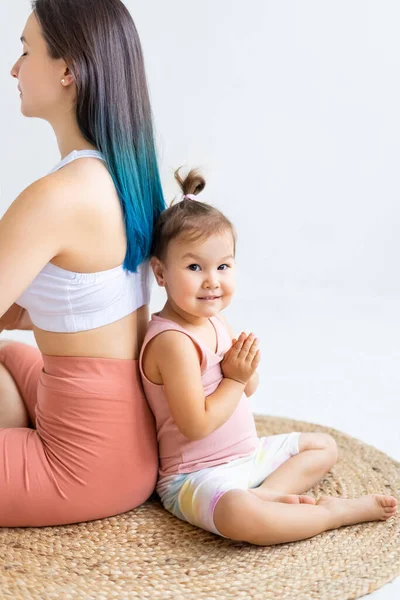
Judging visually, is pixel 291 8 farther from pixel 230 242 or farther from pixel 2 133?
pixel 230 242

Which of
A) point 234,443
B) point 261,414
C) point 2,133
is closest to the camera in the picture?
point 234,443

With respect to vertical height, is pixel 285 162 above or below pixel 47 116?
below

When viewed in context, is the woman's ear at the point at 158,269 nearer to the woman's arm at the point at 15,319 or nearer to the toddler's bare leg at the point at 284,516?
the woman's arm at the point at 15,319

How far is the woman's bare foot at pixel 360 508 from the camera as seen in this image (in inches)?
78.1

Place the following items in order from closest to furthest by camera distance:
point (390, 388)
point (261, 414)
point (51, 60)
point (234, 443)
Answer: point (51, 60)
point (234, 443)
point (261, 414)
point (390, 388)

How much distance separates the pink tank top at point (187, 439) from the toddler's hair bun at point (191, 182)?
291mm

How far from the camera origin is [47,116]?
1.93 meters

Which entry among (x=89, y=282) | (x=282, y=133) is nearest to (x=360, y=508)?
(x=89, y=282)

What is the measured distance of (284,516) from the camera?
1.88 metres

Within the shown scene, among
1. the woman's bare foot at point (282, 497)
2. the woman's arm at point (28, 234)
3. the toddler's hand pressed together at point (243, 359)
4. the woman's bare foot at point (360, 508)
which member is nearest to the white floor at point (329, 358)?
the woman's bare foot at point (360, 508)

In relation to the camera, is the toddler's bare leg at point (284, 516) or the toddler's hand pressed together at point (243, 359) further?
the toddler's hand pressed together at point (243, 359)

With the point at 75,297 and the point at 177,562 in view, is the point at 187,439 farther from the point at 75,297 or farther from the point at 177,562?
the point at 75,297

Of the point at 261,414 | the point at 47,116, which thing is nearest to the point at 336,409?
the point at 261,414

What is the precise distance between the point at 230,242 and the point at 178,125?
6.25ft
